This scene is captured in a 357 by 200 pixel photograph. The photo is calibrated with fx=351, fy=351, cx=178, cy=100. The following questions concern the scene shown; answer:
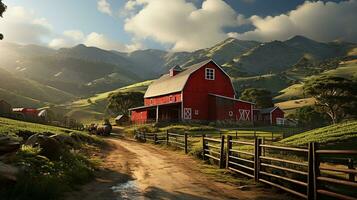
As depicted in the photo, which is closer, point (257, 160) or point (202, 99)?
point (257, 160)

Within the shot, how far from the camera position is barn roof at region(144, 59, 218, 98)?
192ft

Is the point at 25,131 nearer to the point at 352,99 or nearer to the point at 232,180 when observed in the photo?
the point at 232,180

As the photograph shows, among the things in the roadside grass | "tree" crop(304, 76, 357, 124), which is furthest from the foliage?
the roadside grass

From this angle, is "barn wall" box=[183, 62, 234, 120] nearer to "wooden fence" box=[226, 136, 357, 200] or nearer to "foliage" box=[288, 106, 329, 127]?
"wooden fence" box=[226, 136, 357, 200]

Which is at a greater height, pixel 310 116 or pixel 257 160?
pixel 310 116

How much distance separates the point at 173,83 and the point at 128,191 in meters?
50.6

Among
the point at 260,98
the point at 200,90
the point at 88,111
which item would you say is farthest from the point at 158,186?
the point at 88,111

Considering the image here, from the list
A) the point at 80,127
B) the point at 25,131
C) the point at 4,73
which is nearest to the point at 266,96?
the point at 80,127

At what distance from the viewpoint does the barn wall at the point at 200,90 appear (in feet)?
189

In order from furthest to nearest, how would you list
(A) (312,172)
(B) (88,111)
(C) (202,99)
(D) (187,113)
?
(B) (88,111)
(C) (202,99)
(D) (187,113)
(A) (312,172)

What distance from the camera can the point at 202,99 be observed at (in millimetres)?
58906

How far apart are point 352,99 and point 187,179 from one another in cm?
5526

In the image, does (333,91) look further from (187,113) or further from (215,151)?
(215,151)

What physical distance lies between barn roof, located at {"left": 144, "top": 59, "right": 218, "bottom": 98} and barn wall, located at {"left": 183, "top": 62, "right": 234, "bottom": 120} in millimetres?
747
